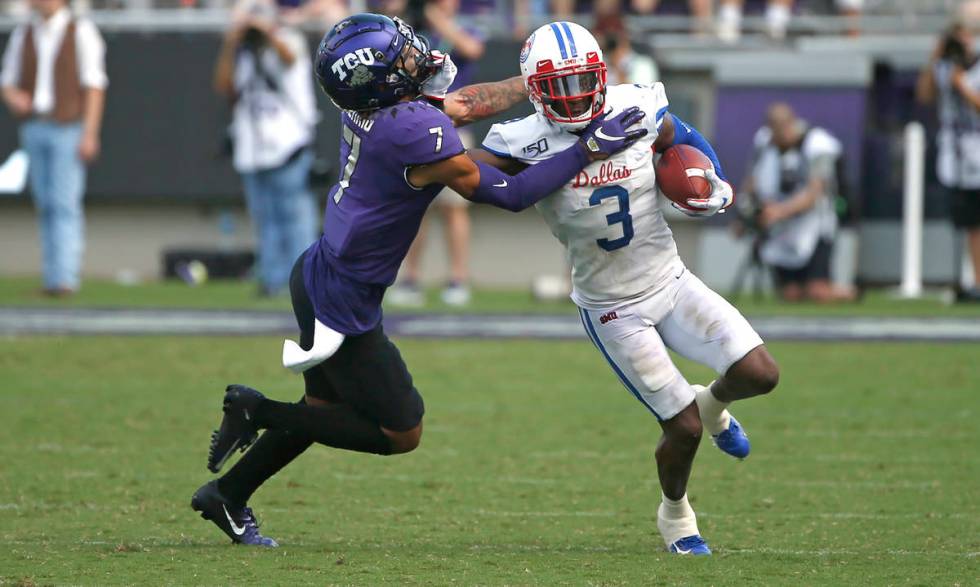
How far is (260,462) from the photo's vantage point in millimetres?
5129

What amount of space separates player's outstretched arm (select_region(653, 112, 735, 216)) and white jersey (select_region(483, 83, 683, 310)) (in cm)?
8

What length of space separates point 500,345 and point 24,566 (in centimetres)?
518

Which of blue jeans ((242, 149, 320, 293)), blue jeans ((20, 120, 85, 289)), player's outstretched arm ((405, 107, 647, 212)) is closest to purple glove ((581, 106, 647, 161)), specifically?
player's outstretched arm ((405, 107, 647, 212))

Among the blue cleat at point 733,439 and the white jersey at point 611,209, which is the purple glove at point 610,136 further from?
the blue cleat at point 733,439

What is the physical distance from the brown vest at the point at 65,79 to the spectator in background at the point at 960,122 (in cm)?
590

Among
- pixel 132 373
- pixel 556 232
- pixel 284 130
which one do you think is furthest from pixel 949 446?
pixel 284 130

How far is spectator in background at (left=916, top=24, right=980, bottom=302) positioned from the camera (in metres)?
10.9

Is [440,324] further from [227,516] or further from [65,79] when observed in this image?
[227,516]

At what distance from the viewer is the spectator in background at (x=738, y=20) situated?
44.0 ft

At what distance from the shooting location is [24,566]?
14.9 ft

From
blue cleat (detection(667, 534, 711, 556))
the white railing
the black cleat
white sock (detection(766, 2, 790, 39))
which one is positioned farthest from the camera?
white sock (detection(766, 2, 790, 39))

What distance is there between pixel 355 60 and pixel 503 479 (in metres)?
2.01

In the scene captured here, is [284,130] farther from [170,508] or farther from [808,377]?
[170,508]

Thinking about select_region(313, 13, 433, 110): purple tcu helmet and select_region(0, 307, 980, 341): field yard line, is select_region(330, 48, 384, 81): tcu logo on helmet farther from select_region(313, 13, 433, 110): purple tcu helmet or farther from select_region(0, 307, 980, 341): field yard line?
select_region(0, 307, 980, 341): field yard line
